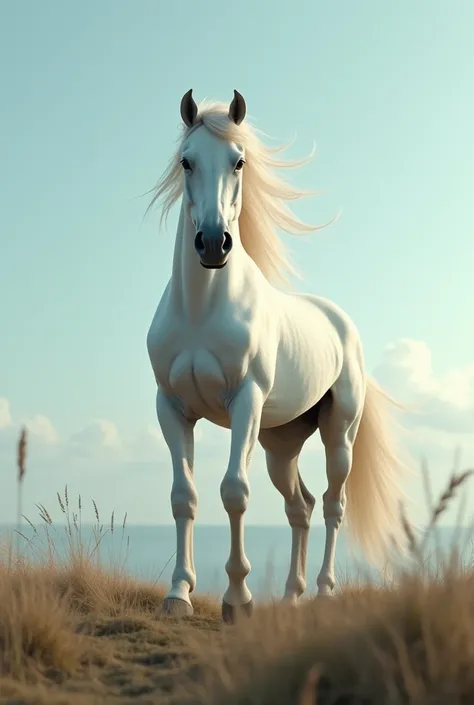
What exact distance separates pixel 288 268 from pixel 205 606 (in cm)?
249

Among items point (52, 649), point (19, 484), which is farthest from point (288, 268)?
point (52, 649)

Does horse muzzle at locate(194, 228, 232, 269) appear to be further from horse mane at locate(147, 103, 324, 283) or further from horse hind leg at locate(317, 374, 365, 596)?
horse hind leg at locate(317, 374, 365, 596)

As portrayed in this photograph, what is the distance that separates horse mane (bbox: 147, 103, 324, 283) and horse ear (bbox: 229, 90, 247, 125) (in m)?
0.04

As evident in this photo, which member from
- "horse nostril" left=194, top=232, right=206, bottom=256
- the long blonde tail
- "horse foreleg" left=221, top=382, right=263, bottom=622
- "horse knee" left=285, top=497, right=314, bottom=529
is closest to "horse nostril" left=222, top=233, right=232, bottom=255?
"horse nostril" left=194, top=232, right=206, bottom=256

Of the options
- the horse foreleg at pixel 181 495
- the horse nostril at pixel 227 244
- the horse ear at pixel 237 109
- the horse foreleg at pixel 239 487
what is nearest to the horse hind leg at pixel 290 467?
the horse foreleg at pixel 181 495

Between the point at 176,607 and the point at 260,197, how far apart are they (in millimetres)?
2805

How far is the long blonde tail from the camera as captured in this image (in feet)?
24.3

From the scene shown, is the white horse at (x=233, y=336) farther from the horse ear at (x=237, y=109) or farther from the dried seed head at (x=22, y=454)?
the dried seed head at (x=22, y=454)

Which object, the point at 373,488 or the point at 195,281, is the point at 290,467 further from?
the point at 195,281

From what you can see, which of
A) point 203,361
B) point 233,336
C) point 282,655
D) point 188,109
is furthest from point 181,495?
point 282,655

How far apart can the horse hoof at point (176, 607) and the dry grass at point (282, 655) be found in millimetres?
602

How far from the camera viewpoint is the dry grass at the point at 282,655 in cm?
256

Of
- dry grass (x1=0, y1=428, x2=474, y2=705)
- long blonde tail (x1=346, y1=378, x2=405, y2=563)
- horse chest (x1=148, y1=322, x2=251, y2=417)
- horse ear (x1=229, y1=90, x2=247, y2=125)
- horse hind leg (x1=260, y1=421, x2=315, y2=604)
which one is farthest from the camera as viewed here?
long blonde tail (x1=346, y1=378, x2=405, y2=563)

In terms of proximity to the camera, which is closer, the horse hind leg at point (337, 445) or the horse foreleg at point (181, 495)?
the horse foreleg at point (181, 495)
